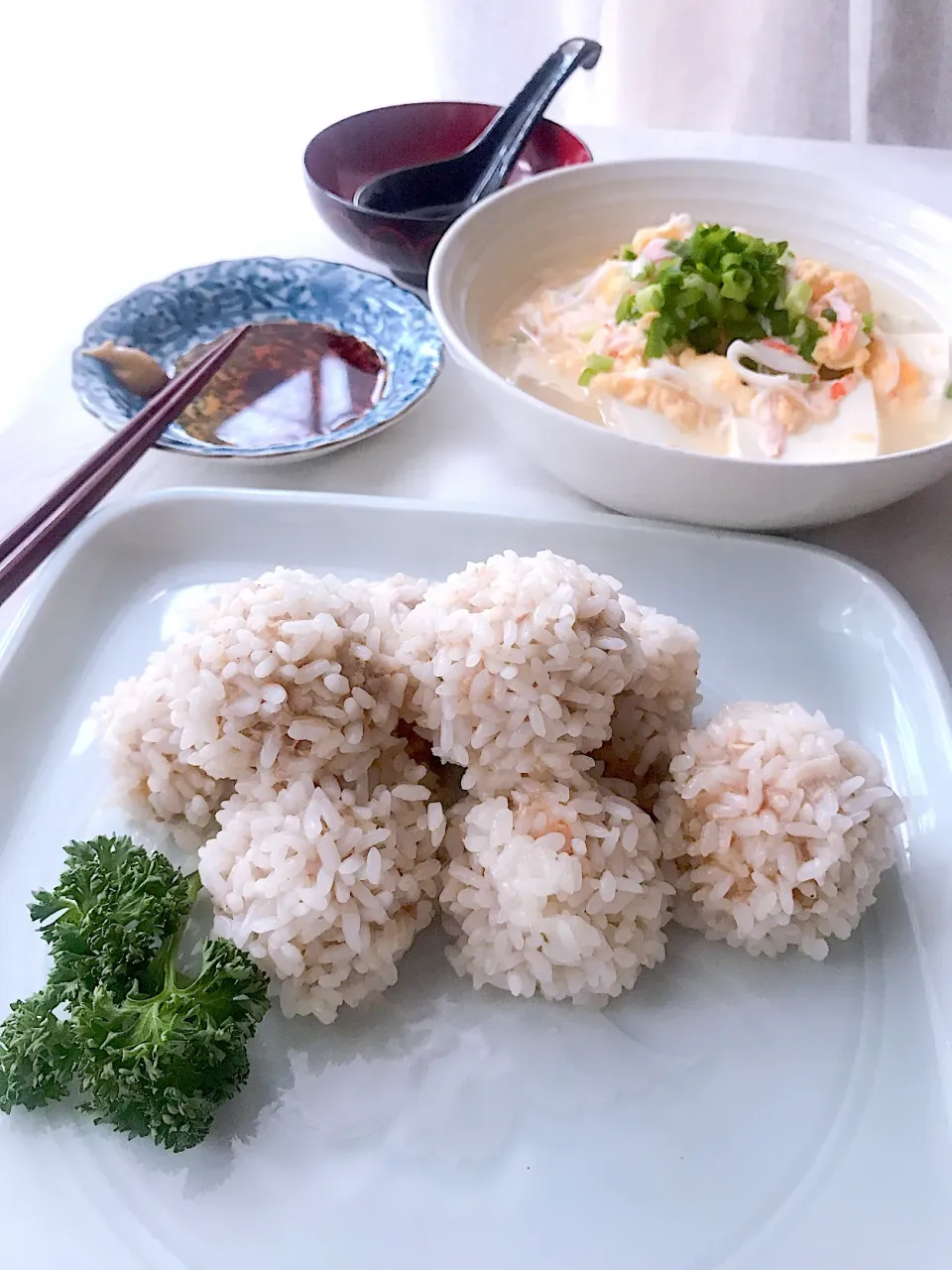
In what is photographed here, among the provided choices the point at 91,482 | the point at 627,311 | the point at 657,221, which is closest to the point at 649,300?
the point at 627,311

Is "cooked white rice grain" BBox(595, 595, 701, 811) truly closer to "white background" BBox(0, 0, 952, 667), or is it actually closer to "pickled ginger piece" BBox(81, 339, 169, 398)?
"white background" BBox(0, 0, 952, 667)

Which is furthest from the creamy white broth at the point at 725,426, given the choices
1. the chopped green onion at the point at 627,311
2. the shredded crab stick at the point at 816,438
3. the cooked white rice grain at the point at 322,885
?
the cooked white rice grain at the point at 322,885

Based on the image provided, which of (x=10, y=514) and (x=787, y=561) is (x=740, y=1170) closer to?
(x=787, y=561)

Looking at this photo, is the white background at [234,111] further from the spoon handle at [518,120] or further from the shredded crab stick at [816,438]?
the shredded crab stick at [816,438]

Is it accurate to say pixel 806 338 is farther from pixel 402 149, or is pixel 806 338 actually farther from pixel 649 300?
pixel 402 149

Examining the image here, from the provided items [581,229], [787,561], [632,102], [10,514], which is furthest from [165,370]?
Answer: [632,102]

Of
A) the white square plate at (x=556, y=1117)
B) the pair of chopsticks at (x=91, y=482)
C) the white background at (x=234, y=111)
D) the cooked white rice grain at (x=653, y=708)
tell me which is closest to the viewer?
the white square plate at (x=556, y=1117)
